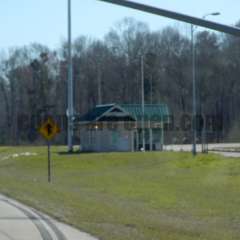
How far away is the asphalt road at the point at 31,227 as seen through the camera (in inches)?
588

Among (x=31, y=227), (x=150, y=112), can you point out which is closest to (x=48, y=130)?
(x=31, y=227)

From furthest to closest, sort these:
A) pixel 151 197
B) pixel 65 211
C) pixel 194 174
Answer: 1. pixel 194 174
2. pixel 151 197
3. pixel 65 211

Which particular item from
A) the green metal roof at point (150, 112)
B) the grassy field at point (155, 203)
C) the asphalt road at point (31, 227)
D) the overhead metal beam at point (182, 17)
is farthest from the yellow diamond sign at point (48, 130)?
the green metal roof at point (150, 112)

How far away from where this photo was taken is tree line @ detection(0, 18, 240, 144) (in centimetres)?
12456

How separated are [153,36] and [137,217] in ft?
397

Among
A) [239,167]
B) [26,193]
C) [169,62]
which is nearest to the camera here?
[26,193]

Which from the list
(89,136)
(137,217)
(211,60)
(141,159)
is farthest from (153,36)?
(137,217)

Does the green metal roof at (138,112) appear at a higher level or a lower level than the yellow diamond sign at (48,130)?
higher

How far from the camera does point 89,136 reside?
7500 centimetres

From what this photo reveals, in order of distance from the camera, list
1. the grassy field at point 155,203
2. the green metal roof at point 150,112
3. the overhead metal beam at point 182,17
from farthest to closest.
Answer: the green metal roof at point 150,112
the grassy field at point 155,203
the overhead metal beam at point 182,17

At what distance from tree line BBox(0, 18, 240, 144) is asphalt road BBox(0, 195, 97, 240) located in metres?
97.0

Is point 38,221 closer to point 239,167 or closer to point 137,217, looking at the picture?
point 137,217

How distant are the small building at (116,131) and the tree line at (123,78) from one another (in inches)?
1484

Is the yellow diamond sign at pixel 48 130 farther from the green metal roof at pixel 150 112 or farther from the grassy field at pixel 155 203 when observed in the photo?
the green metal roof at pixel 150 112
